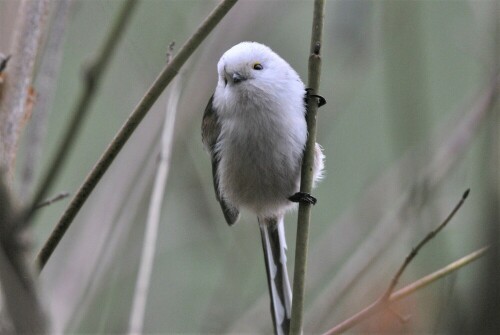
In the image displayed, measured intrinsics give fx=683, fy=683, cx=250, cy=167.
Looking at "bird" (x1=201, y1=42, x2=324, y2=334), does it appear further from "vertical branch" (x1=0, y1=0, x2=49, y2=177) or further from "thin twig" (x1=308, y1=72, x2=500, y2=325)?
"vertical branch" (x1=0, y1=0, x2=49, y2=177)

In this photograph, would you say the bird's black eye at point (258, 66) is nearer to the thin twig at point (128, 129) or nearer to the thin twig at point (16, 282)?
the thin twig at point (128, 129)

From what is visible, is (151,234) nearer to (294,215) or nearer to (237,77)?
(237,77)

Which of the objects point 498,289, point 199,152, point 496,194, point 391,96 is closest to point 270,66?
point 391,96

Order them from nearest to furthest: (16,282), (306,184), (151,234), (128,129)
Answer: (16,282)
(128,129)
(151,234)
(306,184)

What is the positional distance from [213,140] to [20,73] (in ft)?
3.03

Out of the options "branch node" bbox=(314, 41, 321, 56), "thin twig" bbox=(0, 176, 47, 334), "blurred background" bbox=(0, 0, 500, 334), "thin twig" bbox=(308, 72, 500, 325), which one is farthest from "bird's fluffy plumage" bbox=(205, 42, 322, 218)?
"thin twig" bbox=(0, 176, 47, 334)

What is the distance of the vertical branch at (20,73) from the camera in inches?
56.7

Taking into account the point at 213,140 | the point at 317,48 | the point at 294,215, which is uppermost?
the point at 317,48

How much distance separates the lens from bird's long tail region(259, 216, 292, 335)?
81.3 inches

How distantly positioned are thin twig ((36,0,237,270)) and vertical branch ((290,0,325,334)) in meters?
0.24

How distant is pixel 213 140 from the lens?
7.70ft

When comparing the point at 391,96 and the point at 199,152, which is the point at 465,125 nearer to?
the point at 391,96

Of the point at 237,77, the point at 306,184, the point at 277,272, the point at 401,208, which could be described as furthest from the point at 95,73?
the point at 277,272

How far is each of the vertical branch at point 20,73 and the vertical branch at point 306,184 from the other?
0.62 meters
